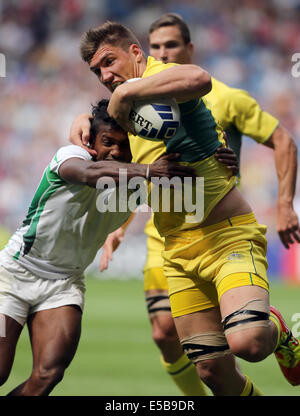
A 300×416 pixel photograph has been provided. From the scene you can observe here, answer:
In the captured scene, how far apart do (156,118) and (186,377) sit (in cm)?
266

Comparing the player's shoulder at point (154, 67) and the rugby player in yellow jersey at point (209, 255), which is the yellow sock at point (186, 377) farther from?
the player's shoulder at point (154, 67)

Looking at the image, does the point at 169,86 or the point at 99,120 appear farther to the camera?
the point at 99,120

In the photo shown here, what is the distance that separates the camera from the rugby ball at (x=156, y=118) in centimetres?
384

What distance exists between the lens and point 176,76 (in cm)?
377

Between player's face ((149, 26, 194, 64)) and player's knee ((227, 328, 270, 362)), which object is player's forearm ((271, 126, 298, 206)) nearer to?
player's face ((149, 26, 194, 64))

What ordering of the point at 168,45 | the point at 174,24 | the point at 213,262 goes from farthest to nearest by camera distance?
the point at 174,24 < the point at 168,45 < the point at 213,262

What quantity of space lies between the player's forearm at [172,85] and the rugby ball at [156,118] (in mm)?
63

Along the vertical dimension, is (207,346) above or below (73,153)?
below

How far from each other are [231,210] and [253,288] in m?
0.53

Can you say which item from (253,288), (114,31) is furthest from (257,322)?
(114,31)

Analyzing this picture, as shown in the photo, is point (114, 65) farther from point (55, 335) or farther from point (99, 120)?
point (55, 335)

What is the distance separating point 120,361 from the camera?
7516mm

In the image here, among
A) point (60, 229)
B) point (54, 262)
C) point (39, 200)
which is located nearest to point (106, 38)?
point (39, 200)
